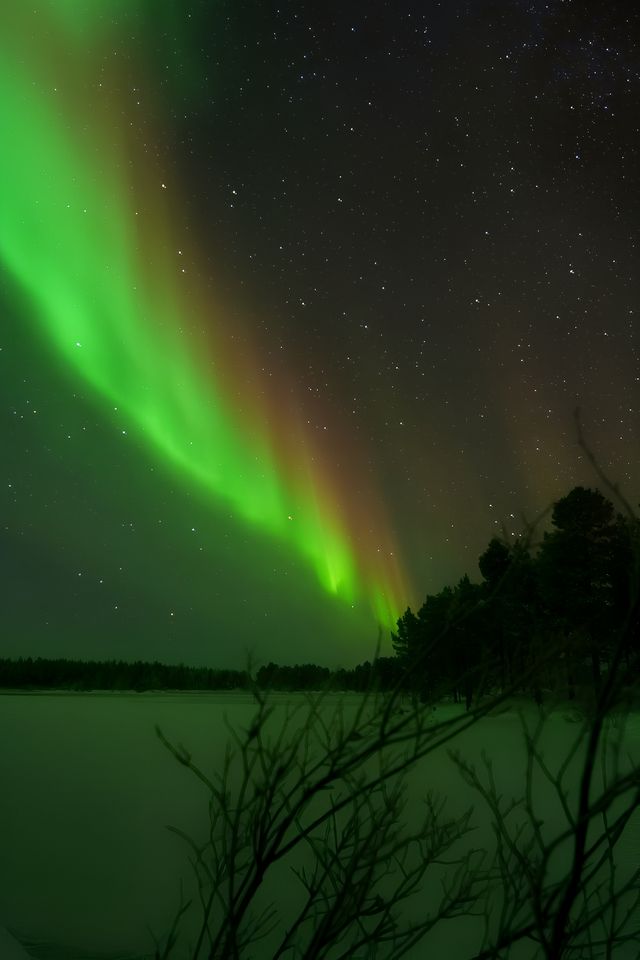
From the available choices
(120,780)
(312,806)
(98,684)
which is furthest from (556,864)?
(98,684)

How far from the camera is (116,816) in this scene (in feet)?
33.3

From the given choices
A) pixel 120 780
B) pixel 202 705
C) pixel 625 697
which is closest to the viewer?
pixel 625 697

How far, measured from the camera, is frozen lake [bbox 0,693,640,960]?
320 inches

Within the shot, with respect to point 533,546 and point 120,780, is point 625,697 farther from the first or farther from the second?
point 120,780

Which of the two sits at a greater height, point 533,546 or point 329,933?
point 533,546

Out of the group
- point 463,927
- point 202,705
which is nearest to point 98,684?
point 202,705

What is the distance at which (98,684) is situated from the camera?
19328 millimetres

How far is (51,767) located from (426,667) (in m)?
11.4

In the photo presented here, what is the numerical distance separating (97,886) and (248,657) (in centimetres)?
836

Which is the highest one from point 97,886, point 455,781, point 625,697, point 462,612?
point 462,612

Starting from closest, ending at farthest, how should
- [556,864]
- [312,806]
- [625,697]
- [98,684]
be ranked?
[625,697], [556,864], [312,806], [98,684]

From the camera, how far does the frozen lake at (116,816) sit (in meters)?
8.13

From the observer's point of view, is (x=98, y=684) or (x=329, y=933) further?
(x=98, y=684)

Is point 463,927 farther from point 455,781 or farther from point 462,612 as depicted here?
point 462,612
